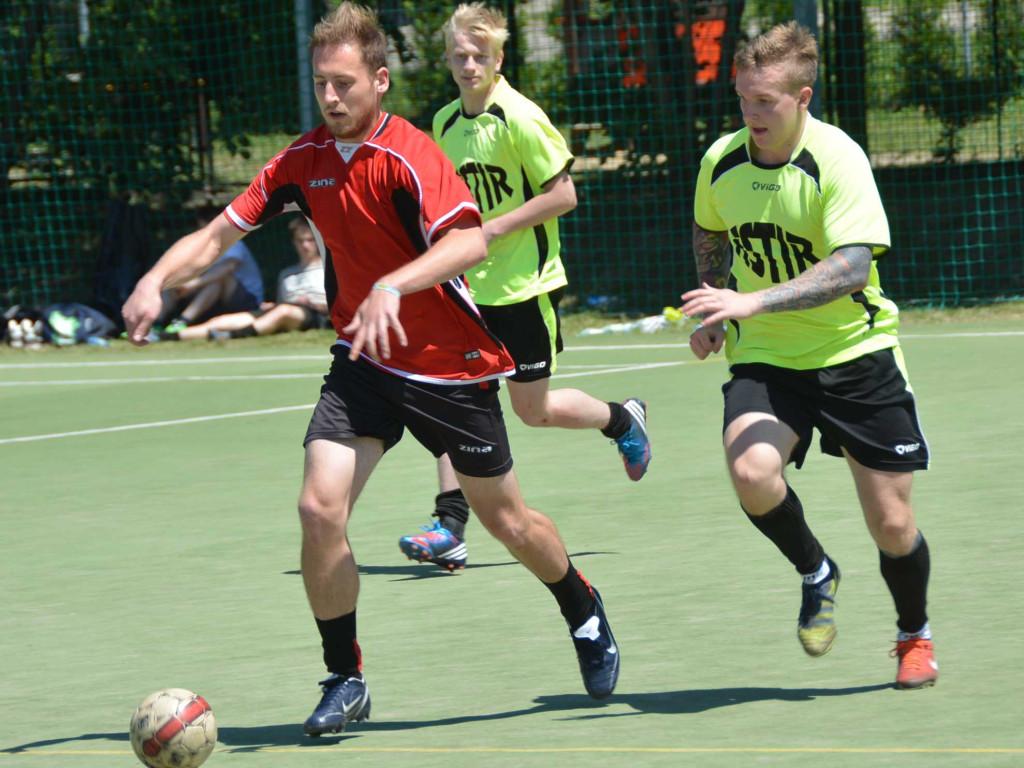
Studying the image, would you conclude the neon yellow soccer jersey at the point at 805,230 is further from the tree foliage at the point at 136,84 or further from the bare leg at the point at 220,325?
the tree foliage at the point at 136,84

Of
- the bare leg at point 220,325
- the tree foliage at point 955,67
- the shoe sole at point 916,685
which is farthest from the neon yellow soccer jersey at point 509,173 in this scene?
the tree foliage at point 955,67

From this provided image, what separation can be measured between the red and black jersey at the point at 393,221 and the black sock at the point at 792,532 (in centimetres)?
87

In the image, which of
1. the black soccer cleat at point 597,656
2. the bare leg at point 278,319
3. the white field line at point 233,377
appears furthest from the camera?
the bare leg at point 278,319

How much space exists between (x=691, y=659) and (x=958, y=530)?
2.04 m

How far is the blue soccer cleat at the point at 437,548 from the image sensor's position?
6488mm

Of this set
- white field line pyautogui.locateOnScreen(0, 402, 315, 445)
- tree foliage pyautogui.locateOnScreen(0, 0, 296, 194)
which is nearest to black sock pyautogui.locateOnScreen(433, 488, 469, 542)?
white field line pyautogui.locateOnScreen(0, 402, 315, 445)

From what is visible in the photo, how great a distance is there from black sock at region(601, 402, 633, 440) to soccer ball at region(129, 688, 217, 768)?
367 centimetres

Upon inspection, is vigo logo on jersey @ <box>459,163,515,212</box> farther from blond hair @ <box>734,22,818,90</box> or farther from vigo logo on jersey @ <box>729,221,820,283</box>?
blond hair @ <box>734,22,818,90</box>

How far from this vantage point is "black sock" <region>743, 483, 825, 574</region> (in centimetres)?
483

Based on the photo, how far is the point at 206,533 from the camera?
24.6ft

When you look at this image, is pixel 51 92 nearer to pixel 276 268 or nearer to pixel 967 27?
pixel 276 268

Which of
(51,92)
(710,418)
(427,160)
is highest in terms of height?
(51,92)

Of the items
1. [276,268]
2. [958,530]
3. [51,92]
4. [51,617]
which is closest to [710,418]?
[958,530]

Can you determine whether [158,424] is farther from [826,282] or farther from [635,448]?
[826,282]
